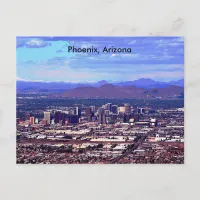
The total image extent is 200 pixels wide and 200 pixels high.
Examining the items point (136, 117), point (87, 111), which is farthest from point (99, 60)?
point (136, 117)

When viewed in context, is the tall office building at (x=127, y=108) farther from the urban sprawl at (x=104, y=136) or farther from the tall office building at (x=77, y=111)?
the tall office building at (x=77, y=111)

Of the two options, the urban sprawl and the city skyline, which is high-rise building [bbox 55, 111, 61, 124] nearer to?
the urban sprawl

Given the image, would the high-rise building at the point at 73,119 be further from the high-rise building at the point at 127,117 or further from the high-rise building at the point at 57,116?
the high-rise building at the point at 127,117

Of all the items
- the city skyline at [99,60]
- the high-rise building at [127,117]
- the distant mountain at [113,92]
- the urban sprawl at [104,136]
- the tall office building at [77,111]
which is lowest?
the urban sprawl at [104,136]

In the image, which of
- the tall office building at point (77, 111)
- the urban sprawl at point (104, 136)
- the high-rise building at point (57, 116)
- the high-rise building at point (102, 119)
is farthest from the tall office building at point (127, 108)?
the high-rise building at point (57, 116)

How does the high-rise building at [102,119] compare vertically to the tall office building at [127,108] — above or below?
below

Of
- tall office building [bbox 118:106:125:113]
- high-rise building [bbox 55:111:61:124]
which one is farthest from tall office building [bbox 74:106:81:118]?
tall office building [bbox 118:106:125:113]
